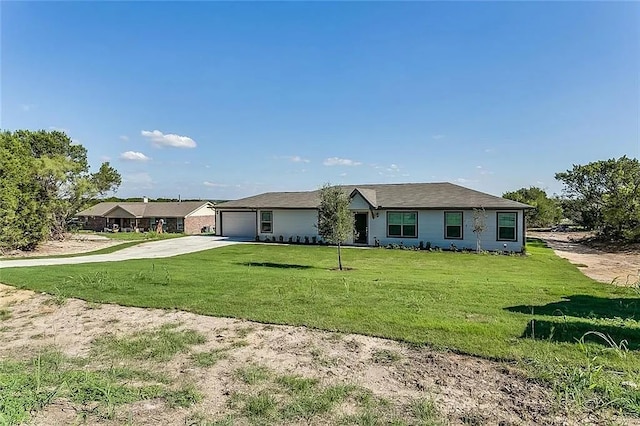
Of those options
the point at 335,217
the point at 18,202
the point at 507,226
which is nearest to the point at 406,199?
the point at 507,226

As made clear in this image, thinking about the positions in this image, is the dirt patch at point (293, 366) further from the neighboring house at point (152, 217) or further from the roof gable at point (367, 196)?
the neighboring house at point (152, 217)

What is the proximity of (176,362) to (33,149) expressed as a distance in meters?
38.3

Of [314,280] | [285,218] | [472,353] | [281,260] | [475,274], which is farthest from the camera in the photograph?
[285,218]

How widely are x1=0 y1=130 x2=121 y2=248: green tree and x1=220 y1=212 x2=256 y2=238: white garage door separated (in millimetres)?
10750

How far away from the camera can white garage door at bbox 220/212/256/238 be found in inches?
1294

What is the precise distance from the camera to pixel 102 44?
1545 cm

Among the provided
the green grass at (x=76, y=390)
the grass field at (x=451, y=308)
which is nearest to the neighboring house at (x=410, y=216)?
the grass field at (x=451, y=308)

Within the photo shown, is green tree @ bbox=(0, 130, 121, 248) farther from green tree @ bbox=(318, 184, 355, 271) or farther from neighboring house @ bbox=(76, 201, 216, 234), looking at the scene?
green tree @ bbox=(318, 184, 355, 271)

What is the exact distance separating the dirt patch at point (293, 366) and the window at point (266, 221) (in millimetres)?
21280

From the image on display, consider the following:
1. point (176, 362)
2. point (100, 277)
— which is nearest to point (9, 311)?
point (100, 277)

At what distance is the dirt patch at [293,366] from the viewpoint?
393cm

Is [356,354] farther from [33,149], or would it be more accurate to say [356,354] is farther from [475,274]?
[33,149]

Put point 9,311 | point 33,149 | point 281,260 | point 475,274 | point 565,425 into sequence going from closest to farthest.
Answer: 1. point 565,425
2. point 9,311
3. point 475,274
4. point 281,260
5. point 33,149

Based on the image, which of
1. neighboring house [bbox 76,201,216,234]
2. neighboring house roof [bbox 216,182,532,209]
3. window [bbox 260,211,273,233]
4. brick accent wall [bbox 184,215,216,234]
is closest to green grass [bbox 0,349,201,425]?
neighboring house roof [bbox 216,182,532,209]
